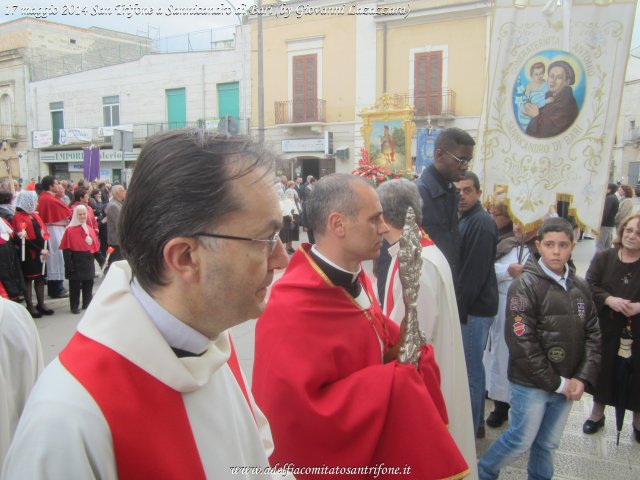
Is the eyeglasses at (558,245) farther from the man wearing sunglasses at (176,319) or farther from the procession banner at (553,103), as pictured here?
the man wearing sunglasses at (176,319)

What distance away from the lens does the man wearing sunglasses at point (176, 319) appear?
0.98 metres

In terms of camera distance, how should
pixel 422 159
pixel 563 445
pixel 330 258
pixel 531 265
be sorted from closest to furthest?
pixel 330 258 → pixel 531 265 → pixel 563 445 → pixel 422 159

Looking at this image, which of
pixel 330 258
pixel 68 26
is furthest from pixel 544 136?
pixel 68 26

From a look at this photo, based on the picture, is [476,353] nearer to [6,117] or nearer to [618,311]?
[618,311]

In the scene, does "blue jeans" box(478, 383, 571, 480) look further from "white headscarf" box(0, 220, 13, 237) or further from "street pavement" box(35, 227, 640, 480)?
"white headscarf" box(0, 220, 13, 237)

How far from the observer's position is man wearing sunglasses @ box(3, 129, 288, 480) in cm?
98

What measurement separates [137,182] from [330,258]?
117 centimetres

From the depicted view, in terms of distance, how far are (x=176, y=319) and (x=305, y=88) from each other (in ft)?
68.8

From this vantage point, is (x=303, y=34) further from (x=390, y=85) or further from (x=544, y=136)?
(x=544, y=136)

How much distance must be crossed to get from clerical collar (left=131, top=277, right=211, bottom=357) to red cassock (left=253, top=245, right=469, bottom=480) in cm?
70

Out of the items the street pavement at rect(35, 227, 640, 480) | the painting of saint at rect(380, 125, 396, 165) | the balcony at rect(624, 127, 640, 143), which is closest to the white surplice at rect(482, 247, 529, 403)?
the street pavement at rect(35, 227, 640, 480)

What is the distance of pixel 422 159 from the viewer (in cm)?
1354

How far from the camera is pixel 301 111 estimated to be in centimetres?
2127

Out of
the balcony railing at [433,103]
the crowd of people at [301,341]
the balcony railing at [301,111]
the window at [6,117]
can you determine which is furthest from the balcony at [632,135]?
the window at [6,117]
